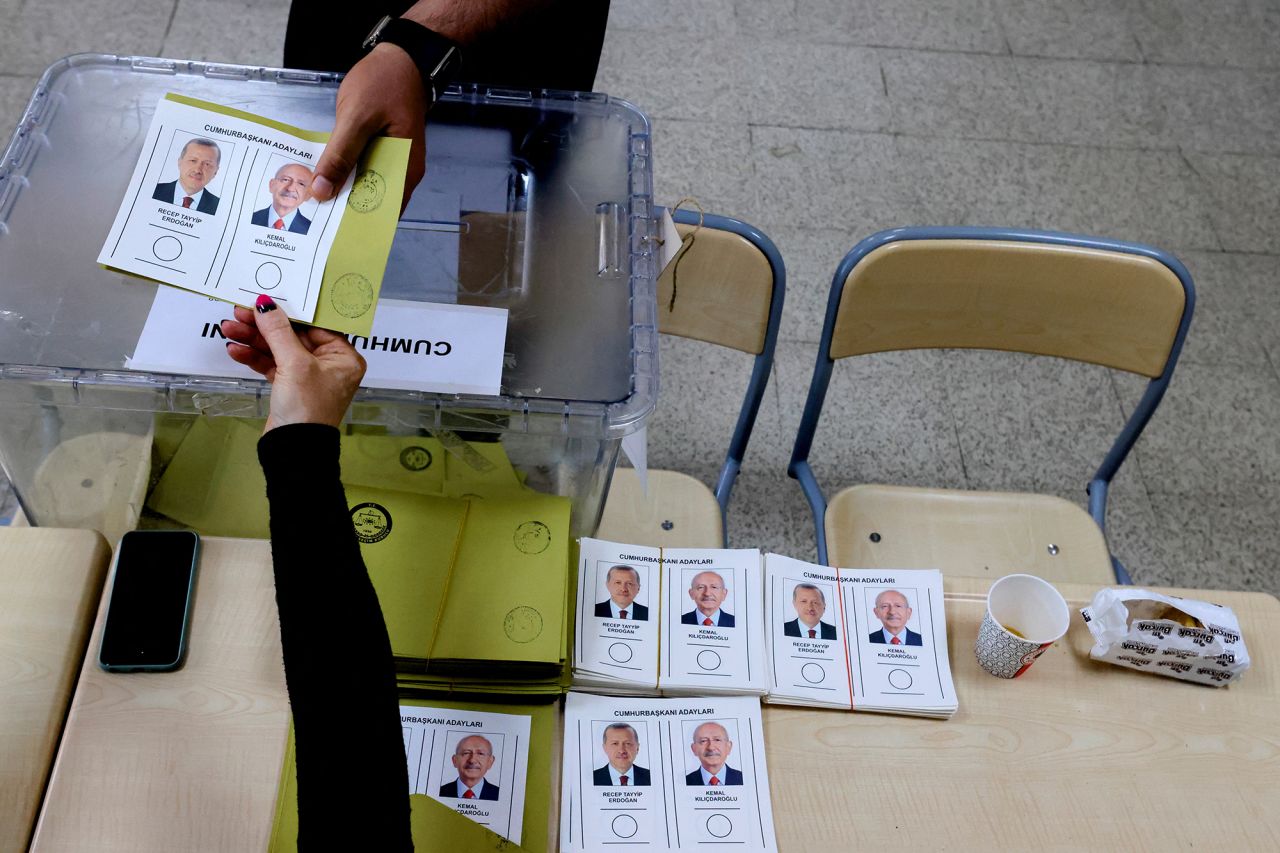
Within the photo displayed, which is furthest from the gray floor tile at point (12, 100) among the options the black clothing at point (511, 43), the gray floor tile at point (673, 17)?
the gray floor tile at point (673, 17)

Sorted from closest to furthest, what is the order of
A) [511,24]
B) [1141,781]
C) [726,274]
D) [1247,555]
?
[1141,781] < [511,24] < [726,274] < [1247,555]

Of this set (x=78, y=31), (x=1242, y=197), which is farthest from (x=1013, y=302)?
(x=78, y=31)

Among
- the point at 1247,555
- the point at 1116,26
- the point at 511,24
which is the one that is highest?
the point at 1116,26

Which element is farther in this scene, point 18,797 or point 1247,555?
point 1247,555

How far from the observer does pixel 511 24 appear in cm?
127

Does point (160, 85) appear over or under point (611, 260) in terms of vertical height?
over

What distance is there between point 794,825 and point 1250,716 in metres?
0.52

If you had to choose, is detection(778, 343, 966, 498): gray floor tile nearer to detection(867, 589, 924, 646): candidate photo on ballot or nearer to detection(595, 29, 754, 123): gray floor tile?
detection(595, 29, 754, 123): gray floor tile

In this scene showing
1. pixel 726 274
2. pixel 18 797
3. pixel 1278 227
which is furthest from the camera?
pixel 1278 227

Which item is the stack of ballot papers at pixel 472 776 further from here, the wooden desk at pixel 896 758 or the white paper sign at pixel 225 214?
the white paper sign at pixel 225 214

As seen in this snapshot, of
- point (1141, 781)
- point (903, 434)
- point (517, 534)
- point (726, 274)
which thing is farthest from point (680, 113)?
point (1141, 781)

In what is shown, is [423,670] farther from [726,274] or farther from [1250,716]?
[1250,716]

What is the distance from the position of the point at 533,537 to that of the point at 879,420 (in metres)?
1.32

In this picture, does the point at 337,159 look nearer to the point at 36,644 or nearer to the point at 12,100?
the point at 36,644
